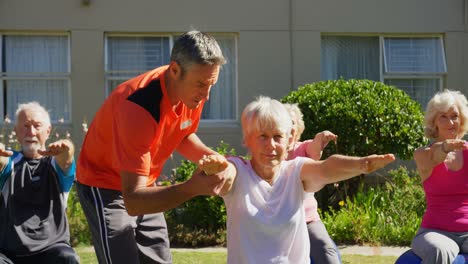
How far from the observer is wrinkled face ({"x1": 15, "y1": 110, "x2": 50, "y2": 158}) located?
17.0 feet

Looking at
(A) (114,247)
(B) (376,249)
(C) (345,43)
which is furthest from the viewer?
(C) (345,43)

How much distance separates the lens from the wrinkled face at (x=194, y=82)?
3885mm

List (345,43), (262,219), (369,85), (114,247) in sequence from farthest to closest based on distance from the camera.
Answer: (345,43)
(369,85)
(114,247)
(262,219)

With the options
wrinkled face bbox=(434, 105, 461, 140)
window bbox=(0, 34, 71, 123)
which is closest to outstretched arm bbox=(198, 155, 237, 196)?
wrinkled face bbox=(434, 105, 461, 140)

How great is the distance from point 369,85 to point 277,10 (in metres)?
2.40

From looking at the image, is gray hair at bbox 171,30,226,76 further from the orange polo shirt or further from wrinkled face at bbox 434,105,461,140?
wrinkled face at bbox 434,105,461,140

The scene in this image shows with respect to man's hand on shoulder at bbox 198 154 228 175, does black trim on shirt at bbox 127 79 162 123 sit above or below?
above

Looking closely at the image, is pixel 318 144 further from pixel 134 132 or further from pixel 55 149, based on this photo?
pixel 134 132

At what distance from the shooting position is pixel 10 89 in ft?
38.0

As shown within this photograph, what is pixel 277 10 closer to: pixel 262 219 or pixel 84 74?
pixel 84 74

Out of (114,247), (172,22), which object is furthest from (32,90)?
(114,247)

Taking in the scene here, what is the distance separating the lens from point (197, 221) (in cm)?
886

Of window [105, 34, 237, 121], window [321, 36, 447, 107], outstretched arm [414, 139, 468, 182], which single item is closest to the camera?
outstretched arm [414, 139, 468, 182]

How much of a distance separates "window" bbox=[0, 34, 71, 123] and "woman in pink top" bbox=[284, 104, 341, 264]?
21.8ft
